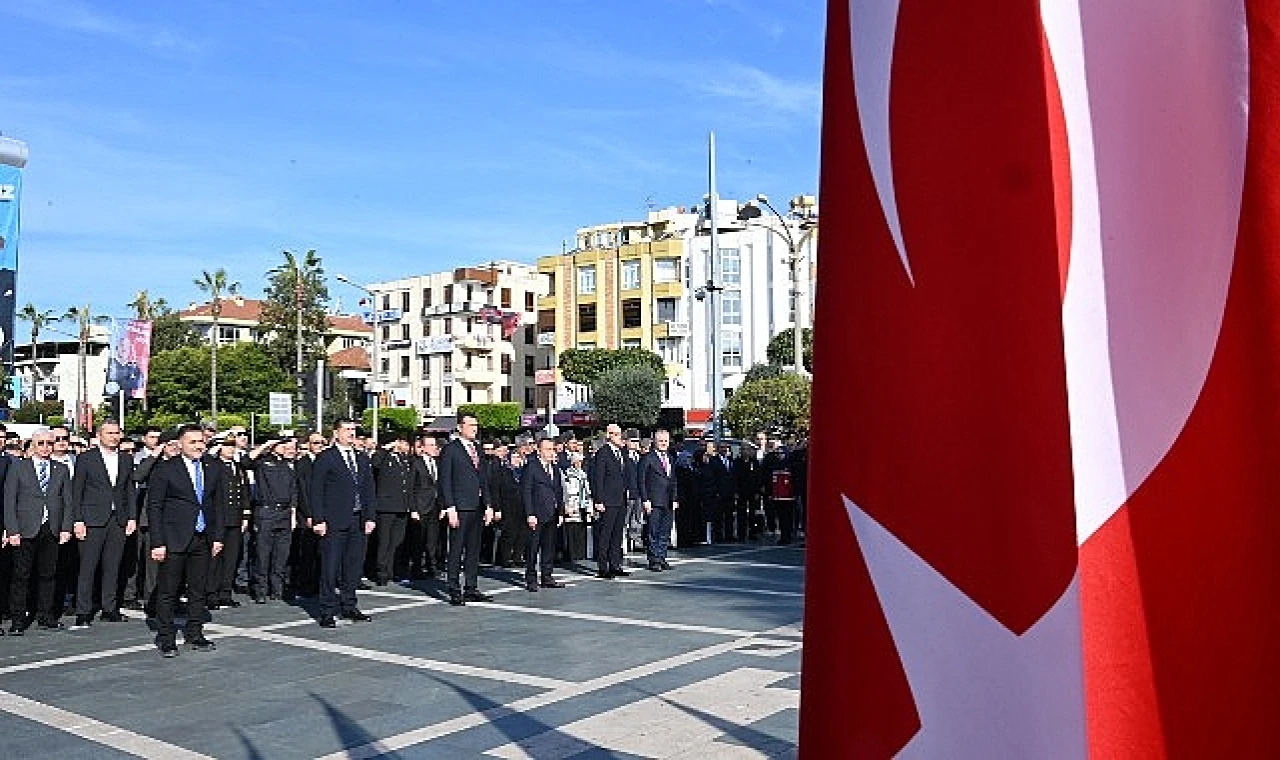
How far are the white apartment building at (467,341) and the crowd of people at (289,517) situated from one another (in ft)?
235

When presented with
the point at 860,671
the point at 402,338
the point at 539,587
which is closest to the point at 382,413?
the point at 402,338

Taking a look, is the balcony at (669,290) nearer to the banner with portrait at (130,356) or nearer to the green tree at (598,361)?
the green tree at (598,361)

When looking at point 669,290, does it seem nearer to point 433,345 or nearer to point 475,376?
point 475,376

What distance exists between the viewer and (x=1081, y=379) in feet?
5.31

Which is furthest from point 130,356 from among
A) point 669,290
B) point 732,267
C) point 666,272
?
point 732,267

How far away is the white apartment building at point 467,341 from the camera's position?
90062 mm

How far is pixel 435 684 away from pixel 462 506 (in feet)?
15.9

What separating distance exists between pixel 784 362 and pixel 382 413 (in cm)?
2523

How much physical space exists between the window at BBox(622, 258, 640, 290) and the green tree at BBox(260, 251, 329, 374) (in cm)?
2157

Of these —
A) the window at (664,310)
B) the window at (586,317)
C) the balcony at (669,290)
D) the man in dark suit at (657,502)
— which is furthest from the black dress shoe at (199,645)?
the window at (586,317)

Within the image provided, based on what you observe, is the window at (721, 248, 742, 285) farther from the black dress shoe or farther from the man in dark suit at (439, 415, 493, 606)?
the black dress shoe

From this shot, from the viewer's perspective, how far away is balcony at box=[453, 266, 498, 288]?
91125 mm

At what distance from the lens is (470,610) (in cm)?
1288

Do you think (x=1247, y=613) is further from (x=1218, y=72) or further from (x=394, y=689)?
(x=394, y=689)
